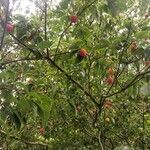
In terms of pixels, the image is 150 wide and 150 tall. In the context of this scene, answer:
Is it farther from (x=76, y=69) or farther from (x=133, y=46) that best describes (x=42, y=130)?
(x=133, y=46)

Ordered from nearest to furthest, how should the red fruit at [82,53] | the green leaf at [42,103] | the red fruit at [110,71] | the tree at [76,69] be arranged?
the green leaf at [42,103] < the tree at [76,69] < the red fruit at [82,53] < the red fruit at [110,71]

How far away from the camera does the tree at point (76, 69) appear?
2426mm

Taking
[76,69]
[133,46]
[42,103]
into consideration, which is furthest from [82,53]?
[42,103]

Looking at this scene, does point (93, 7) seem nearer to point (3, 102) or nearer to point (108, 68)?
point (108, 68)

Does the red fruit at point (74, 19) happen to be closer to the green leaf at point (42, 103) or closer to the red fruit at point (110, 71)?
the red fruit at point (110, 71)

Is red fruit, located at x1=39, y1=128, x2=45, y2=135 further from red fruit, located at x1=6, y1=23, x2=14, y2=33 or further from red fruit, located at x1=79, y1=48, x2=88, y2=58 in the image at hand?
red fruit, located at x1=6, y1=23, x2=14, y2=33

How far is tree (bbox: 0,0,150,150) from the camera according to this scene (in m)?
2.43

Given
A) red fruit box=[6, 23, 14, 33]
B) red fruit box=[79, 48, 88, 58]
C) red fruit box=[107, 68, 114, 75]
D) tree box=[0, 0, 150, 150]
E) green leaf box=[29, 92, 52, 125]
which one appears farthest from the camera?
red fruit box=[107, 68, 114, 75]

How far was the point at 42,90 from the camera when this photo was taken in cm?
494

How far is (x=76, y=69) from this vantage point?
3.84m

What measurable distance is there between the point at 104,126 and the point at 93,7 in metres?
2.91

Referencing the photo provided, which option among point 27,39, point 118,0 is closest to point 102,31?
point 27,39

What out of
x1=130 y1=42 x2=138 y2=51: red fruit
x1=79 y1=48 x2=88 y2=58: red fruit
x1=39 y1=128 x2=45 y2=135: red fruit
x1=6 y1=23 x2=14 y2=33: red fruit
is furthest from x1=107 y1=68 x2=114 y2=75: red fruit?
x1=39 y1=128 x2=45 y2=135: red fruit

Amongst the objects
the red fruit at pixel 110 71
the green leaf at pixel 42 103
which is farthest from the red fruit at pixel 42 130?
the green leaf at pixel 42 103
